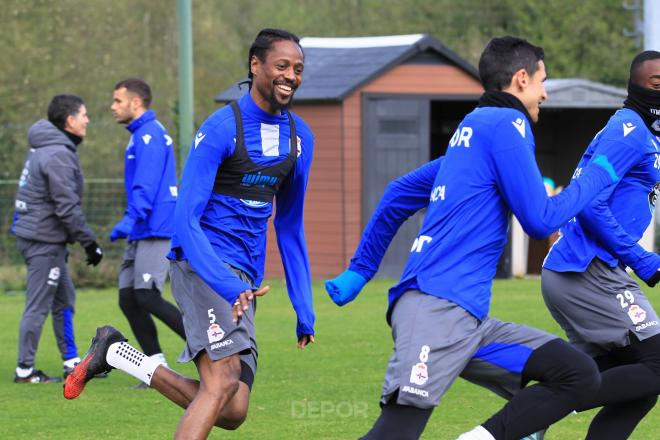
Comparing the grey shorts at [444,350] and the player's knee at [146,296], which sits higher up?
the grey shorts at [444,350]

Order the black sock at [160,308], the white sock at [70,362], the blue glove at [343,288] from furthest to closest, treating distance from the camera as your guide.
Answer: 1. the white sock at [70,362]
2. the black sock at [160,308]
3. the blue glove at [343,288]

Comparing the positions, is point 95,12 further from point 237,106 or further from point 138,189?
point 237,106

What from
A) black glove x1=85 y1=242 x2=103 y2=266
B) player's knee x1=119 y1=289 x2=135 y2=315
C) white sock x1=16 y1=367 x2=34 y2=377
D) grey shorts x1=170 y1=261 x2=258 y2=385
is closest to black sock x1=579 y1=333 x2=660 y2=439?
grey shorts x1=170 y1=261 x2=258 y2=385

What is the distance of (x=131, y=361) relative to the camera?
6707mm

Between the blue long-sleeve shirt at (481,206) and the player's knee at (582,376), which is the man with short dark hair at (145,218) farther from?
the player's knee at (582,376)

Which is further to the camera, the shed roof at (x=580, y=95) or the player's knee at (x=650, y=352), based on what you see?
the shed roof at (x=580, y=95)

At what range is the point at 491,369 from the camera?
5.48 metres

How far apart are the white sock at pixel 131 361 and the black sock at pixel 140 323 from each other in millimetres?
3167

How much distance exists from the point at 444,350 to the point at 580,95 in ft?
56.2

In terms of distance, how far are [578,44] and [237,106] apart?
35576mm

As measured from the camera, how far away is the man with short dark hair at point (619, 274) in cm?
650

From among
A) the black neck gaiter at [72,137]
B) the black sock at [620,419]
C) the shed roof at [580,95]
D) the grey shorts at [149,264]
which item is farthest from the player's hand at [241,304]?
the shed roof at [580,95]

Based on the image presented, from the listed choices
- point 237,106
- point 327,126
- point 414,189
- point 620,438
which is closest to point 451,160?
point 414,189

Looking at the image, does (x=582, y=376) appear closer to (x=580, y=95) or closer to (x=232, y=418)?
(x=232, y=418)
